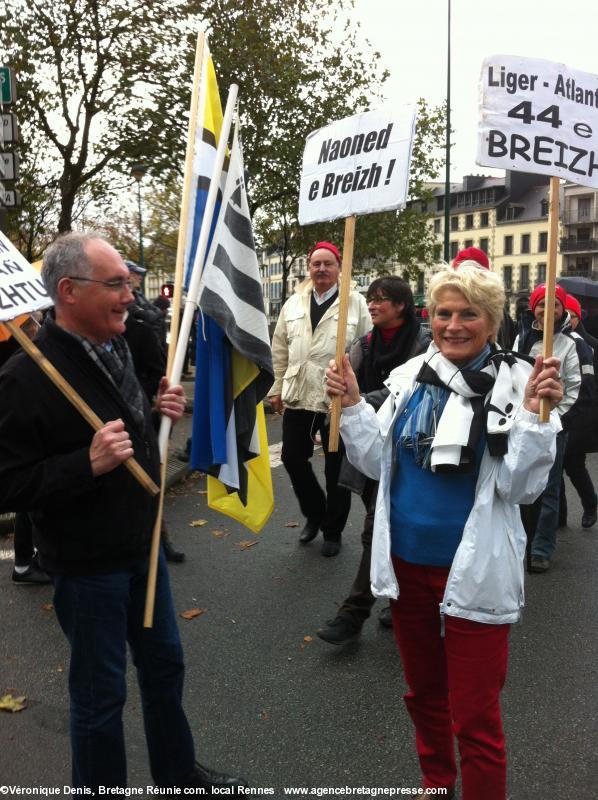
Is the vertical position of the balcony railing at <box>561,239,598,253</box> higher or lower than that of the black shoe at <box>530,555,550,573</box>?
higher

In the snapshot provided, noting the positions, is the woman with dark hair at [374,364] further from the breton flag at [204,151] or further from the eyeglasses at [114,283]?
the eyeglasses at [114,283]

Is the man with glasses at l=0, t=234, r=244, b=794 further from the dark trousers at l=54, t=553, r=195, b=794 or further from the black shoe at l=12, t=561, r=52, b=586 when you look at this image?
the black shoe at l=12, t=561, r=52, b=586

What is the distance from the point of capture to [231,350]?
3.28 m

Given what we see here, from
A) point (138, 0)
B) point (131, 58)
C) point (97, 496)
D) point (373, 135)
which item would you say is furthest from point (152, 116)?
point (97, 496)

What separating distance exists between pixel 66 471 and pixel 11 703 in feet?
6.07

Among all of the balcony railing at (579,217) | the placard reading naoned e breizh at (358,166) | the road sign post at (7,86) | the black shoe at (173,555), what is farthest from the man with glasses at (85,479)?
the balcony railing at (579,217)

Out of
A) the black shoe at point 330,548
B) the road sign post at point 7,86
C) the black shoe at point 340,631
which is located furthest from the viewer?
the road sign post at point 7,86

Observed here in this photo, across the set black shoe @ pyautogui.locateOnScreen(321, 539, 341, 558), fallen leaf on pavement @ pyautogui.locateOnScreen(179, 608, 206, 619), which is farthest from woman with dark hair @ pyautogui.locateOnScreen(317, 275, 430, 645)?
black shoe @ pyautogui.locateOnScreen(321, 539, 341, 558)

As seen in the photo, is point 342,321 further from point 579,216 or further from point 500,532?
point 579,216

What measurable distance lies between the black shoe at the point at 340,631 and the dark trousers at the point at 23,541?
210 cm

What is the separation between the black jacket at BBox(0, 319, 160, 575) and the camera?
226 cm

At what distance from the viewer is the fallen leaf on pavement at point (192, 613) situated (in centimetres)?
451

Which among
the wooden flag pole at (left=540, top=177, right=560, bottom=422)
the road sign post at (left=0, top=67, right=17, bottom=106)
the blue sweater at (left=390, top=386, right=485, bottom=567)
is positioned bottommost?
the blue sweater at (left=390, top=386, right=485, bottom=567)

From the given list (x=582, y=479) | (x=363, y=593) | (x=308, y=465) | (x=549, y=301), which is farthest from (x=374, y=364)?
(x=582, y=479)
